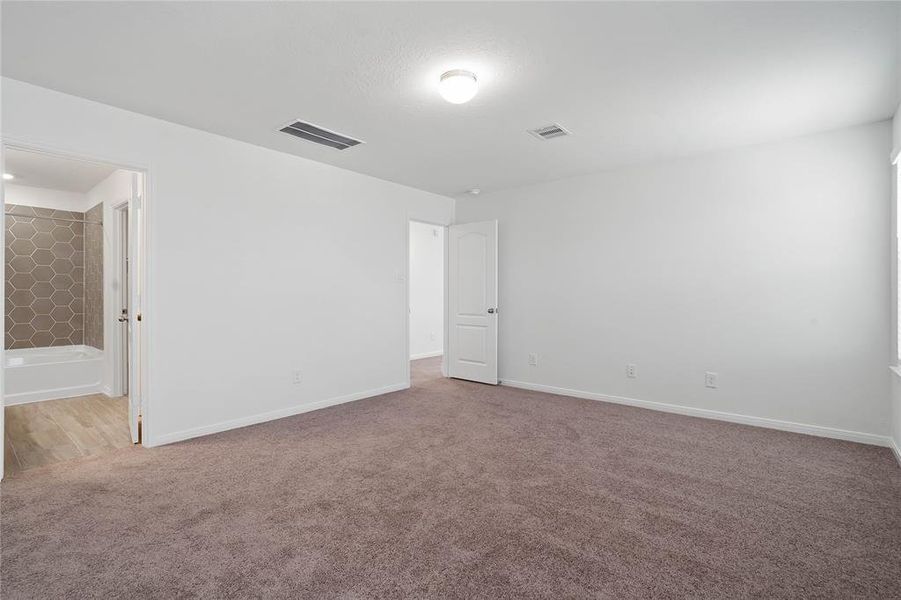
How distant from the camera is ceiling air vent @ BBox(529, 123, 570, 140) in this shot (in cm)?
350

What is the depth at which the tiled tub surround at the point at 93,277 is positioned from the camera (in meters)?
5.29

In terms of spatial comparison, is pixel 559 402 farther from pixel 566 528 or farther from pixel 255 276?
pixel 255 276

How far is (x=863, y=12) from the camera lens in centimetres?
206

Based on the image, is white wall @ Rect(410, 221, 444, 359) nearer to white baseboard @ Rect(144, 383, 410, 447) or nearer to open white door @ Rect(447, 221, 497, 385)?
open white door @ Rect(447, 221, 497, 385)

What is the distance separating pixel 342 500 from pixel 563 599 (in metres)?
1.32

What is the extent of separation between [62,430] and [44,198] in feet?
11.2

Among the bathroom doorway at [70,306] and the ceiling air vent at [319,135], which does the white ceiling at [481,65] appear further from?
the bathroom doorway at [70,306]

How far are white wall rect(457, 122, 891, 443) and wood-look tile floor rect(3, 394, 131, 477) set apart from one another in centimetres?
417

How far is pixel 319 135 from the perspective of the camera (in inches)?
145

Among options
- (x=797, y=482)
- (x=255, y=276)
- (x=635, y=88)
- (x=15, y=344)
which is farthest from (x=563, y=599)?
(x=15, y=344)

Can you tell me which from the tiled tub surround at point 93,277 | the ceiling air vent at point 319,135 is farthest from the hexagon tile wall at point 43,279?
the ceiling air vent at point 319,135

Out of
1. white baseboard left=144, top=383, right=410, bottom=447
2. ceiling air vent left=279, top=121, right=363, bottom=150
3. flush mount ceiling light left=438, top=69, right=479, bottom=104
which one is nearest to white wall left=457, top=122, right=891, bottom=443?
white baseboard left=144, top=383, right=410, bottom=447

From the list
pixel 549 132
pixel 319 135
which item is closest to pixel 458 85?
pixel 549 132

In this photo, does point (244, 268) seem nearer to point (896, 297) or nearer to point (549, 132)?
point (549, 132)
